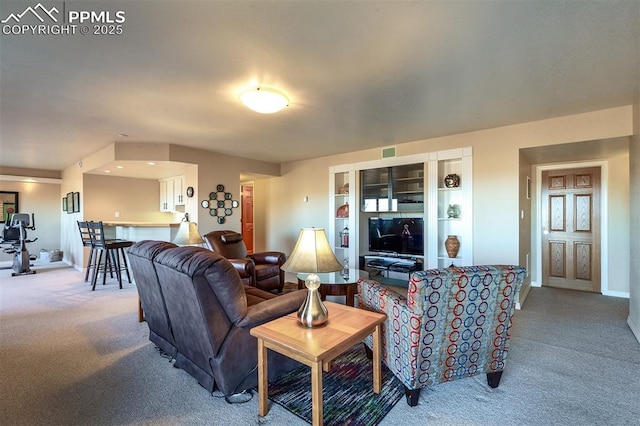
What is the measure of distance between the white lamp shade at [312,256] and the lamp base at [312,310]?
0.09 m

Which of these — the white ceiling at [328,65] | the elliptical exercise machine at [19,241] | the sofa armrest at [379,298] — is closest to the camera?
the white ceiling at [328,65]

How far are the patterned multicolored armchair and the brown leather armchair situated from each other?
228 centimetres

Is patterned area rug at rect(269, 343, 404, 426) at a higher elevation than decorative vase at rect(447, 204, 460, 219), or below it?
below

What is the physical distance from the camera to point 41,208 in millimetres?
7754

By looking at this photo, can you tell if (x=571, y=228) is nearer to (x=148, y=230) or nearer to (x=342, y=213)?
(x=342, y=213)

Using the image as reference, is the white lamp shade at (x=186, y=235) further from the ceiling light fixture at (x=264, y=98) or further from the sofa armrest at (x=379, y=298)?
the sofa armrest at (x=379, y=298)

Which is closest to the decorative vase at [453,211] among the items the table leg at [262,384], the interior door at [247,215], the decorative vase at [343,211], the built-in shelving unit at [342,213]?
the built-in shelving unit at [342,213]

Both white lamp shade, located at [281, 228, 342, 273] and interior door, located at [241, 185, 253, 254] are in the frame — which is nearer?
white lamp shade, located at [281, 228, 342, 273]

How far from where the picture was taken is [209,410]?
185 centimetres

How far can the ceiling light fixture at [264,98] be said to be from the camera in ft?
8.95

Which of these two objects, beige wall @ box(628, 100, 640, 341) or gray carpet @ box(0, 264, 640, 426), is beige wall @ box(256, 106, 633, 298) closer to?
beige wall @ box(628, 100, 640, 341)

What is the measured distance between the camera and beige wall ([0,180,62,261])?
24.6ft

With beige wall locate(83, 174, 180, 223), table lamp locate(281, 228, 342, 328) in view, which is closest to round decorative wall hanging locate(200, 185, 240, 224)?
beige wall locate(83, 174, 180, 223)

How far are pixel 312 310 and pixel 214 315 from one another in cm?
60
